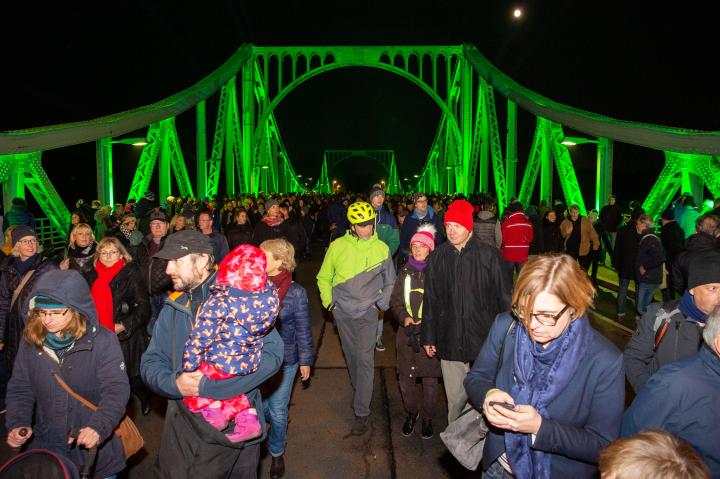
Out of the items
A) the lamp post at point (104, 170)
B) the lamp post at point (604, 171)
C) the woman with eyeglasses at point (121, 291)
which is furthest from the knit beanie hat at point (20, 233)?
the lamp post at point (604, 171)

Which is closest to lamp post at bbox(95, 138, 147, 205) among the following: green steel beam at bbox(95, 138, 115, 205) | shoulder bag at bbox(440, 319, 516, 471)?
green steel beam at bbox(95, 138, 115, 205)

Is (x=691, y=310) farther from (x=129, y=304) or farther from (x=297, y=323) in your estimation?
(x=129, y=304)

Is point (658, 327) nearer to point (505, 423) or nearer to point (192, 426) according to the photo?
point (505, 423)

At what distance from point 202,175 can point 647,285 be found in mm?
20065

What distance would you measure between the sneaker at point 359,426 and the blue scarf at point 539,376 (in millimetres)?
2498

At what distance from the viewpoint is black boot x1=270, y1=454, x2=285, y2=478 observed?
392 cm

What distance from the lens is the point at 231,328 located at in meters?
2.24

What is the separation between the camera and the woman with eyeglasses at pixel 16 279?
439 centimetres

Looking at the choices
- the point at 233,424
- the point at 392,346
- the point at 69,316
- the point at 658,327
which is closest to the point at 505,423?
the point at 233,424

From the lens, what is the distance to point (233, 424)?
2.44m

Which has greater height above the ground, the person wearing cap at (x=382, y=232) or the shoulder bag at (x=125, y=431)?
the person wearing cap at (x=382, y=232)

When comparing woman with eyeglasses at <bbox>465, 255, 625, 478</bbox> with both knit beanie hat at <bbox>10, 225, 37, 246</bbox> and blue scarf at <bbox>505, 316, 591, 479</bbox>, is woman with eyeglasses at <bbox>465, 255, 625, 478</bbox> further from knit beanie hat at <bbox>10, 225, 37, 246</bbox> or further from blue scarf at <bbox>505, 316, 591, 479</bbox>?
knit beanie hat at <bbox>10, 225, 37, 246</bbox>

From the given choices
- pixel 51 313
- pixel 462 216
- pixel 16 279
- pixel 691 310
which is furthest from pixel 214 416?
pixel 16 279

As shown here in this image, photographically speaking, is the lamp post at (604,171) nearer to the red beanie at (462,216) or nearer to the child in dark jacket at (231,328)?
the red beanie at (462,216)
